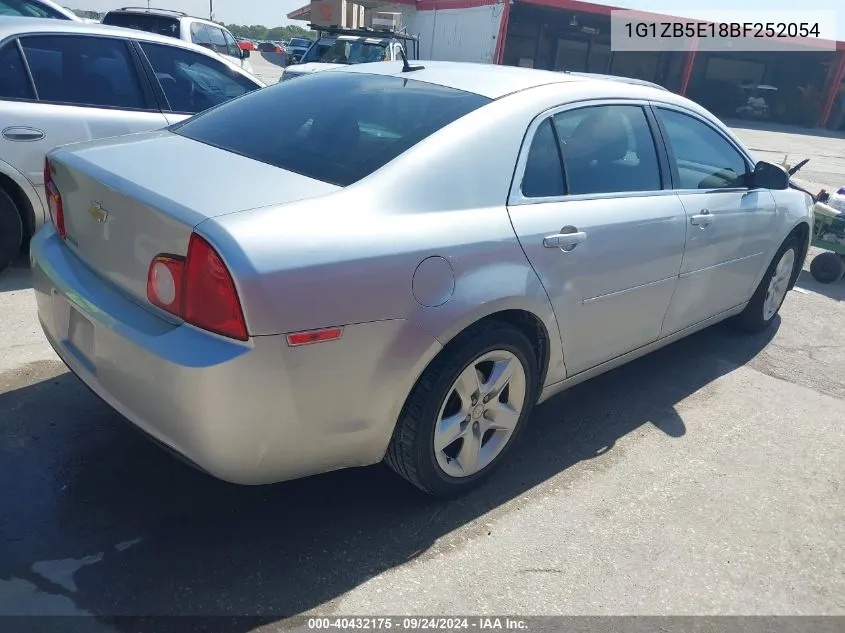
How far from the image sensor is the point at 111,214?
2.33 m

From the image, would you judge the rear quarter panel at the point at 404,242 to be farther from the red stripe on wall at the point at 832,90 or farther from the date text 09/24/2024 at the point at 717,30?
the red stripe on wall at the point at 832,90

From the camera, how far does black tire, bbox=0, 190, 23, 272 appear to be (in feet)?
14.2

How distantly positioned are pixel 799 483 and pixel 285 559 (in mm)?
2391

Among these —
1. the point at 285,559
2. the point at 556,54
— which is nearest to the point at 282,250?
the point at 285,559

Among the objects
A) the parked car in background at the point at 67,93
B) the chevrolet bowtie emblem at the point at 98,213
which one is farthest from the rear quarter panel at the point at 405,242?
the parked car in background at the point at 67,93

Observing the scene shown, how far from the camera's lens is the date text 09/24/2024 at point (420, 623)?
216cm

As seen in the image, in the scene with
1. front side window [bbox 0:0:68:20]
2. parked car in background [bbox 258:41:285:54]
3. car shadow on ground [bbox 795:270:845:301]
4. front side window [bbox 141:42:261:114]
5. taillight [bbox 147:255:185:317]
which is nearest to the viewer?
taillight [bbox 147:255:185:317]

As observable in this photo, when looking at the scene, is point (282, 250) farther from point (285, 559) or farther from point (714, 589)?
point (714, 589)

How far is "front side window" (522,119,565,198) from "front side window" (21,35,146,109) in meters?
3.16

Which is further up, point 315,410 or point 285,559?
point 315,410

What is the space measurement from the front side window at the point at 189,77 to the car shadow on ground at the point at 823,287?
532 centimetres

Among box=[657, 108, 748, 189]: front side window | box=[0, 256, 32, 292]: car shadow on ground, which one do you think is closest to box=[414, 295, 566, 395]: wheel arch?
box=[657, 108, 748, 189]: front side window

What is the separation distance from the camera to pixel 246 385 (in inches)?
78.2

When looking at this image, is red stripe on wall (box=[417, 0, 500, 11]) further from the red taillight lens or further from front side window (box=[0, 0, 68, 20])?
the red taillight lens
